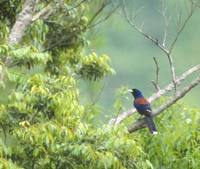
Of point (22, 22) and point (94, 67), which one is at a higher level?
point (22, 22)

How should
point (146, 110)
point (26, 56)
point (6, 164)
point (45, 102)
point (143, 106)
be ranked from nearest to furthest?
point (6, 164), point (45, 102), point (26, 56), point (146, 110), point (143, 106)

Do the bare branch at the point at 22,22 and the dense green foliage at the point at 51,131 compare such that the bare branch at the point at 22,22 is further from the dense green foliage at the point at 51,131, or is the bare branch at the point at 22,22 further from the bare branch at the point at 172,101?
the bare branch at the point at 172,101

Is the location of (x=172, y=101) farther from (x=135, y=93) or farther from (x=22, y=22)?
(x=135, y=93)

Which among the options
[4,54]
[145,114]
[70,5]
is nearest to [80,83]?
[70,5]

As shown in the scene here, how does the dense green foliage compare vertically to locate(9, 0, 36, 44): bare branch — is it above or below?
below

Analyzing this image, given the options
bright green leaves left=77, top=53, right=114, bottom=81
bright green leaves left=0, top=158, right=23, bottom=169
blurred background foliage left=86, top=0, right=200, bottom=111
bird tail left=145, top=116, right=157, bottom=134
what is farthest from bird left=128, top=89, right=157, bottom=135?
bright green leaves left=0, top=158, right=23, bottom=169

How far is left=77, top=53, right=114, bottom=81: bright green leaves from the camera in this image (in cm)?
705

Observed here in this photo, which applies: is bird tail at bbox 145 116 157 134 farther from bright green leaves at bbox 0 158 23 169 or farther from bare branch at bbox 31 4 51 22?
bright green leaves at bbox 0 158 23 169

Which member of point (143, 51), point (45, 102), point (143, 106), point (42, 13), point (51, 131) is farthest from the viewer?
point (143, 51)

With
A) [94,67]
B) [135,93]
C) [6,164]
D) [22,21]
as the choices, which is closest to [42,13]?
[22,21]

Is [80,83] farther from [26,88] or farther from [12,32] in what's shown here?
[26,88]

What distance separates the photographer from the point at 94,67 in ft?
23.4

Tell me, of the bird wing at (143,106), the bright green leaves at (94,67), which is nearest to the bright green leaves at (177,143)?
the bird wing at (143,106)

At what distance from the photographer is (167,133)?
263 inches
